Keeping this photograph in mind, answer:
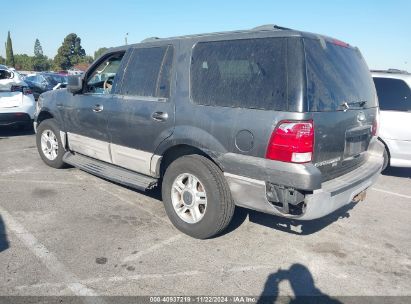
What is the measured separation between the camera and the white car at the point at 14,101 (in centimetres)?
780

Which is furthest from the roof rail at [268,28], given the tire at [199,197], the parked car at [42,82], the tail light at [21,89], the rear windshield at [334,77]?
the parked car at [42,82]

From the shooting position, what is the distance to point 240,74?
3.23 m

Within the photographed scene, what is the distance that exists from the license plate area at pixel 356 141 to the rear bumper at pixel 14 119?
7.22m

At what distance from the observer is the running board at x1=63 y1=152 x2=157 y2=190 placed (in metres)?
4.06

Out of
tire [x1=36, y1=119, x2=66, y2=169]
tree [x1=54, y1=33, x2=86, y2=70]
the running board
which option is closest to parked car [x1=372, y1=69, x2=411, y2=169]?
the running board

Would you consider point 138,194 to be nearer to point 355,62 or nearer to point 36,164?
point 36,164

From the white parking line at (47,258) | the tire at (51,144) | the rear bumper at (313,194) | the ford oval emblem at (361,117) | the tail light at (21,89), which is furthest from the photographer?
the tail light at (21,89)

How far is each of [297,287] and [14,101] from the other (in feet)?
24.6

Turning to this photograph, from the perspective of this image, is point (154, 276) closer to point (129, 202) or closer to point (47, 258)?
point (47, 258)

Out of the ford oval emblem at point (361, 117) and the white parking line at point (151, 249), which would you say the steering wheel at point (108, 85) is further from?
the ford oval emblem at point (361, 117)

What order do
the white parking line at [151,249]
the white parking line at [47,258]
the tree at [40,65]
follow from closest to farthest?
the white parking line at [47,258], the white parking line at [151,249], the tree at [40,65]

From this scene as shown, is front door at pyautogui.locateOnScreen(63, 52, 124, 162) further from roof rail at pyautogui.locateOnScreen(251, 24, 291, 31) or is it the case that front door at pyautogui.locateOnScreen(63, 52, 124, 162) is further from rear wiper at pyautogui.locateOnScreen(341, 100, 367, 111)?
rear wiper at pyautogui.locateOnScreen(341, 100, 367, 111)

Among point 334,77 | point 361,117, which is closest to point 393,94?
point 361,117

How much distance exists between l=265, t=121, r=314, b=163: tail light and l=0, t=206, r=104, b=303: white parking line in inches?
72.4
